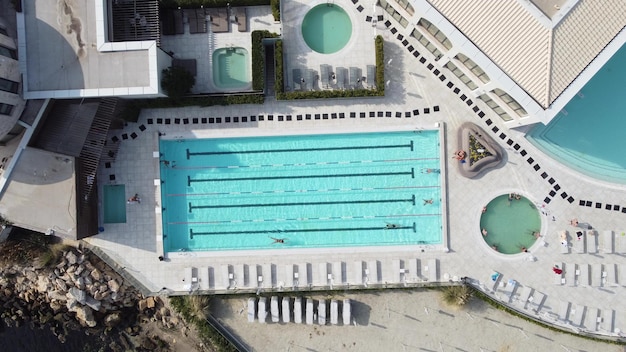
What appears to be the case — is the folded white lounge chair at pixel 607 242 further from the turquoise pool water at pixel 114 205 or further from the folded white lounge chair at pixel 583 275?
the turquoise pool water at pixel 114 205

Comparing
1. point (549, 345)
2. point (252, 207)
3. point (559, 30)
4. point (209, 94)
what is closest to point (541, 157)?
point (559, 30)

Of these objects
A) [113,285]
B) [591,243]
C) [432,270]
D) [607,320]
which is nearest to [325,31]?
[432,270]

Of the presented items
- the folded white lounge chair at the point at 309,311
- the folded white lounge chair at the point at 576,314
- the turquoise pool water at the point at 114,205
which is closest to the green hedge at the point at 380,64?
the folded white lounge chair at the point at 309,311

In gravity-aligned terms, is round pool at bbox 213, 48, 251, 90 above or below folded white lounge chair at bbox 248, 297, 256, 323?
above

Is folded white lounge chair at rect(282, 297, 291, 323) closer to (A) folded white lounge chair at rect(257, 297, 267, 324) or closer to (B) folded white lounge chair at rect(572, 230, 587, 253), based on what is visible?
(A) folded white lounge chair at rect(257, 297, 267, 324)

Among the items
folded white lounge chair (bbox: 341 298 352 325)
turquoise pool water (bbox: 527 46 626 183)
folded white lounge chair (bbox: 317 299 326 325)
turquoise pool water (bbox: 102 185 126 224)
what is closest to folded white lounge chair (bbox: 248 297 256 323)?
folded white lounge chair (bbox: 317 299 326 325)

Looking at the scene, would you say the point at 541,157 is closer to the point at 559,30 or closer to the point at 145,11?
the point at 559,30

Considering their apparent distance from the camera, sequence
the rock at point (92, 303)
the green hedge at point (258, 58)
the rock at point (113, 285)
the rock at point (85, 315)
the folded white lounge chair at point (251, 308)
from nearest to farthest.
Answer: the green hedge at point (258, 58), the folded white lounge chair at point (251, 308), the rock at point (113, 285), the rock at point (92, 303), the rock at point (85, 315)
